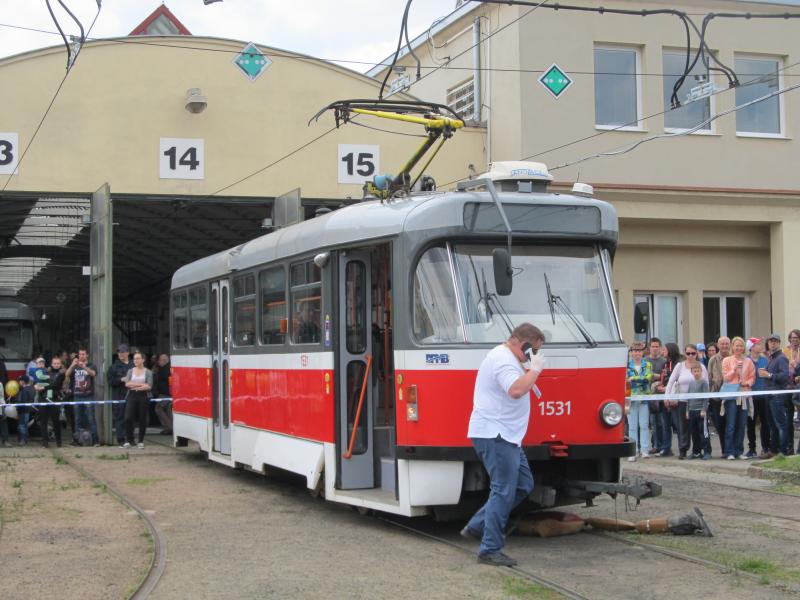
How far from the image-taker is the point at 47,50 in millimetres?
20438

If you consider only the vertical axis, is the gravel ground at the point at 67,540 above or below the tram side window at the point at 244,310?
below

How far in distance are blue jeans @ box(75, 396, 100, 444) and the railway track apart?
494 centimetres

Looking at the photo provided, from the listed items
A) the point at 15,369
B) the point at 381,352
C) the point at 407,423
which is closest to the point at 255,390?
the point at 381,352

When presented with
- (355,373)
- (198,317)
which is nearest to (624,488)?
(355,373)

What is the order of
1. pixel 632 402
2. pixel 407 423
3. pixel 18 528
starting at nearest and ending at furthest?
pixel 407 423 → pixel 18 528 → pixel 632 402

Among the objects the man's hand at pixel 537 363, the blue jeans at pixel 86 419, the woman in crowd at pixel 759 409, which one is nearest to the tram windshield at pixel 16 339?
the blue jeans at pixel 86 419

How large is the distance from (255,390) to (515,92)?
37.0 ft

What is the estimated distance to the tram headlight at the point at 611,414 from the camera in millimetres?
9586

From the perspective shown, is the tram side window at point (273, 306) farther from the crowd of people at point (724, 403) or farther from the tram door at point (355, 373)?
the crowd of people at point (724, 403)

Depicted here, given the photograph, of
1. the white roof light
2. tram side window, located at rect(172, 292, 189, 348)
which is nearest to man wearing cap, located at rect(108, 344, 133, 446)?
tram side window, located at rect(172, 292, 189, 348)

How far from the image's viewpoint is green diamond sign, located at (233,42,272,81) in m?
21.5

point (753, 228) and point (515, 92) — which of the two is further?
point (753, 228)

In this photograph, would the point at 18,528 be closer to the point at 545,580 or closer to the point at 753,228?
the point at 545,580

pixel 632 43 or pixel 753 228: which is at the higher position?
pixel 632 43
